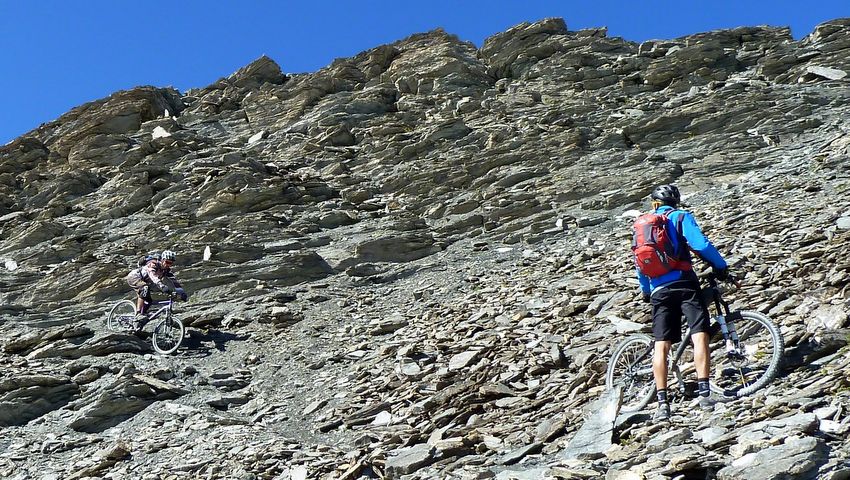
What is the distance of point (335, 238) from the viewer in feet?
91.6

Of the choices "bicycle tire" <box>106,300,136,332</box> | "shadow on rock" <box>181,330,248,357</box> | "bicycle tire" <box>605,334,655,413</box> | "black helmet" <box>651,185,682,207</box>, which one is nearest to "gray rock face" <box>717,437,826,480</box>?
"bicycle tire" <box>605,334,655,413</box>

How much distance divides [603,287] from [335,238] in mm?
15042

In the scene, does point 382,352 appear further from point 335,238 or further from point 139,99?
point 139,99

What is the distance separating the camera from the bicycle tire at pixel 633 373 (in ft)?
26.9

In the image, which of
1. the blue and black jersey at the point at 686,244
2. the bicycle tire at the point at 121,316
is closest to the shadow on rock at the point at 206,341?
the bicycle tire at the point at 121,316

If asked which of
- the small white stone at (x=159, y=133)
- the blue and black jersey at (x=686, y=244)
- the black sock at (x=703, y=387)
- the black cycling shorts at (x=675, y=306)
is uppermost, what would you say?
the small white stone at (x=159, y=133)

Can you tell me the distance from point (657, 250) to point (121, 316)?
52.9 ft

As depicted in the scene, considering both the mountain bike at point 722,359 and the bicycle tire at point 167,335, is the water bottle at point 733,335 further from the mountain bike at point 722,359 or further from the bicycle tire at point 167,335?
the bicycle tire at point 167,335

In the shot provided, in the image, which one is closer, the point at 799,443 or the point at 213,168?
the point at 799,443

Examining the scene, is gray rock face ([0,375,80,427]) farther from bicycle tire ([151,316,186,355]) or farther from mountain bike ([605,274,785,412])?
mountain bike ([605,274,785,412])

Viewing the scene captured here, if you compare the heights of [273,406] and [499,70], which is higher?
[499,70]

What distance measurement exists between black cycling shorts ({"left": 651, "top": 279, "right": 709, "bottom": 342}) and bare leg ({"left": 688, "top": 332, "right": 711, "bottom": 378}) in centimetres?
19

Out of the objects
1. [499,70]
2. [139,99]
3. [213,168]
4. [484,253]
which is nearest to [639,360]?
[484,253]

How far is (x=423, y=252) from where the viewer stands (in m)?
25.9
